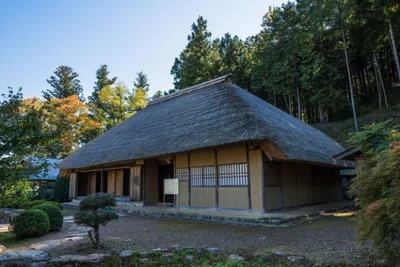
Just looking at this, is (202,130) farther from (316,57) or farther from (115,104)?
(115,104)

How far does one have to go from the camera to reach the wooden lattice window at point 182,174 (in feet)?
40.5

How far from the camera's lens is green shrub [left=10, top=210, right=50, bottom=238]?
25.0 ft

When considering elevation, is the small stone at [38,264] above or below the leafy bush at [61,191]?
below

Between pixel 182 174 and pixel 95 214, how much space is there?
6.75m

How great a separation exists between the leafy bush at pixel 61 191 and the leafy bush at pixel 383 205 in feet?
64.1

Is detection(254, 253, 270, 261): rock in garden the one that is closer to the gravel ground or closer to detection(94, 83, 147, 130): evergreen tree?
the gravel ground

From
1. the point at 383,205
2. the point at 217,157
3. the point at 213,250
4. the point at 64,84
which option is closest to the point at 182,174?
the point at 217,157

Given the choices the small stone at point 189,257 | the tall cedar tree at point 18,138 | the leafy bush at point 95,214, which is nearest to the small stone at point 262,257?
the small stone at point 189,257

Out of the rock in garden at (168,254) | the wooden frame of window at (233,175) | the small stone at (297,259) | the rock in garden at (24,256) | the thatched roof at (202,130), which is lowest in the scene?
the rock in garden at (168,254)

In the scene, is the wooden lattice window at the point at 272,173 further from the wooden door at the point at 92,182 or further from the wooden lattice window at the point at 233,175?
the wooden door at the point at 92,182

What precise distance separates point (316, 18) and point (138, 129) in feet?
59.1

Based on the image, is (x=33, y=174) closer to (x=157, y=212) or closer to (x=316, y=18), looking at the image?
(x=157, y=212)

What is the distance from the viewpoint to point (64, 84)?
39.2 metres

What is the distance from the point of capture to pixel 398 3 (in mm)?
18672
